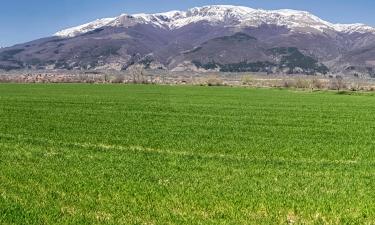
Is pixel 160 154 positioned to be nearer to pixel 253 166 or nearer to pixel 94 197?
pixel 253 166

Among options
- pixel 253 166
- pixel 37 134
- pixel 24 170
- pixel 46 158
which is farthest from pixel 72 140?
pixel 253 166

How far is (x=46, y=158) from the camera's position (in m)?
23.5

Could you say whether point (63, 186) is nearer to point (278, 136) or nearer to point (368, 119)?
point (278, 136)

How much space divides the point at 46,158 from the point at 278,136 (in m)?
14.9

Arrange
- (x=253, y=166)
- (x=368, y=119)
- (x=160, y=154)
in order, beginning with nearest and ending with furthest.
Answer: (x=253, y=166) < (x=160, y=154) < (x=368, y=119)

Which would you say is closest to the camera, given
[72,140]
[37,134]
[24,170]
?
[24,170]

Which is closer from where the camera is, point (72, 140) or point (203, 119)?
point (72, 140)

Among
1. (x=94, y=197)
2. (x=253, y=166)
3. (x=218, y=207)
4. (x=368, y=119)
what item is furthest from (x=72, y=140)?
(x=368, y=119)

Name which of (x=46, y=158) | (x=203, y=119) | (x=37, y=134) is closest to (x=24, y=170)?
(x=46, y=158)

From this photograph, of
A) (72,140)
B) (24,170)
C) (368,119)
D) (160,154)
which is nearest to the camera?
(24,170)

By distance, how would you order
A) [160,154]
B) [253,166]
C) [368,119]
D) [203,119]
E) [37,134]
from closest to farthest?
1. [253,166]
2. [160,154]
3. [37,134]
4. [203,119]
5. [368,119]

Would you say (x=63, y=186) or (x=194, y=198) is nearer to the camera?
(x=194, y=198)

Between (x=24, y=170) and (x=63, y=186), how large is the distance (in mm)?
3328

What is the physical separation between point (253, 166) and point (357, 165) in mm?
4324
